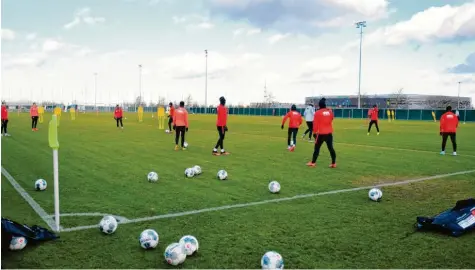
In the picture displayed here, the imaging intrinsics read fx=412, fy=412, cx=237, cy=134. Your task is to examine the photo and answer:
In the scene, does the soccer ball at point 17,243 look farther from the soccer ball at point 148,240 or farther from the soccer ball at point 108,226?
the soccer ball at point 148,240

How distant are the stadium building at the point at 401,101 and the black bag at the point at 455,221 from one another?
8535 cm

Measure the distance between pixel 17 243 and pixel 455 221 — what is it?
573 cm

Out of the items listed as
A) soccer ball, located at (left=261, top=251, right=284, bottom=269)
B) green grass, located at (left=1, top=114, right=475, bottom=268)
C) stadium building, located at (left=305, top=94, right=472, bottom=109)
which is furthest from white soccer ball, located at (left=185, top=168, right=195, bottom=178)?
stadium building, located at (left=305, top=94, right=472, bottom=109)

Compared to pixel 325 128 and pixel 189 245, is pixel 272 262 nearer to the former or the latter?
pixel 189 245

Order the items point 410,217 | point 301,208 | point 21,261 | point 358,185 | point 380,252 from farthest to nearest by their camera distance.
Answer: point 358,185 → point 301,208 → point 410,217 → point 380,252 → point 21,261

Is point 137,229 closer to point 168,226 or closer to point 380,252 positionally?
point 168,226

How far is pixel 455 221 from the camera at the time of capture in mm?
5742

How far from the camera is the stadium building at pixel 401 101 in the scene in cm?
9829

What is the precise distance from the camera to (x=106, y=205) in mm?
7316

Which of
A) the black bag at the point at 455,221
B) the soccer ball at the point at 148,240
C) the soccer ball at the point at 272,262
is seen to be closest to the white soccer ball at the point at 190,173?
the soccer ball at the point at 148,240

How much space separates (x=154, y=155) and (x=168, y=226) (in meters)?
9.22

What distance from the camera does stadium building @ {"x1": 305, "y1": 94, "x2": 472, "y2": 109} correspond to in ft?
322

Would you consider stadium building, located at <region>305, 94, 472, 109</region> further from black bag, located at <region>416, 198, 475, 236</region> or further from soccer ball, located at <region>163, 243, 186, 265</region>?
soccer ball, located at <region>163, 243, 186, 265</region>

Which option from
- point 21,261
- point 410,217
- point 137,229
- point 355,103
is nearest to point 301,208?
point 410,217
